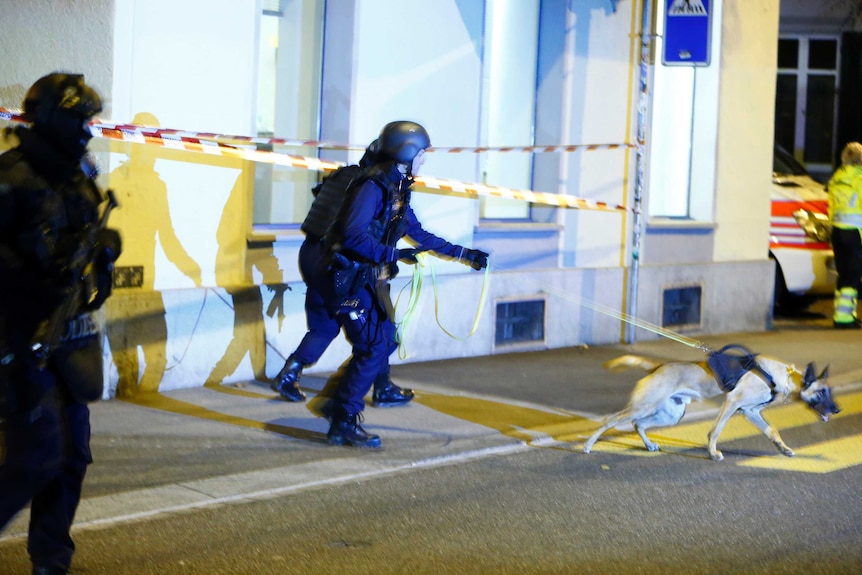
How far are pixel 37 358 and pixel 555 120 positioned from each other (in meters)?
8.28

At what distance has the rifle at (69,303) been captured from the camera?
13.7 feet

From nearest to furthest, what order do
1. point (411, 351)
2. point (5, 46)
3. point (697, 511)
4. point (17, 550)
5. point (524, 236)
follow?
point (17, 550) → point (697, 511) → point (5, 46) → point (411, 351) → point (524, 236)

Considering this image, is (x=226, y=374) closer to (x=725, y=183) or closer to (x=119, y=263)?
(x=119, y=263)

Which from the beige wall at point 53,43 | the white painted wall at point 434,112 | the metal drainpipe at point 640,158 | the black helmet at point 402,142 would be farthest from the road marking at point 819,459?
the beige wall at point 53,43

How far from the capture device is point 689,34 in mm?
11039

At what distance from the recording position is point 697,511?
6.21 m

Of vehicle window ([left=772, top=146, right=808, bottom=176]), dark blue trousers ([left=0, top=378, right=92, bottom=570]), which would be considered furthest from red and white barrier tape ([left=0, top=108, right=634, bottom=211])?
vehicle window ([left=772, top=146, right=808, bottom=176])

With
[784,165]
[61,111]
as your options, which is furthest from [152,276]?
[784,165]

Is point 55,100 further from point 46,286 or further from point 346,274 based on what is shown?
point 346,274

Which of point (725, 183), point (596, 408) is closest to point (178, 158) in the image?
point (596, 408)

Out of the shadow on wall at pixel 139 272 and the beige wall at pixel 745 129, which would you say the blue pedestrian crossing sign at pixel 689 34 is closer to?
the beige wall at pixel 745 129

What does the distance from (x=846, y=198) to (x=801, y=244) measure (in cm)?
137

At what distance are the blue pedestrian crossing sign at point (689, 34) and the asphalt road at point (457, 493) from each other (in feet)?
11.4

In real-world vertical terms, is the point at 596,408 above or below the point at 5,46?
below
